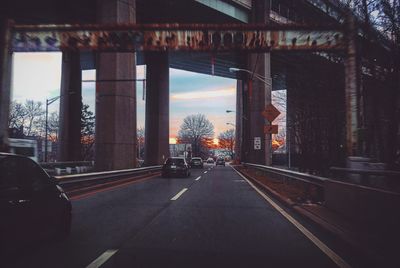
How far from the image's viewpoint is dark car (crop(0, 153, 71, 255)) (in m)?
5.95

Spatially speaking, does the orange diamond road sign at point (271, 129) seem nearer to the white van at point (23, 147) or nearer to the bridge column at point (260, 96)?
the white van at point (23, 147)

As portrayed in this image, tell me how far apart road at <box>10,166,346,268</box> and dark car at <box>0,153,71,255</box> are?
0.29 m

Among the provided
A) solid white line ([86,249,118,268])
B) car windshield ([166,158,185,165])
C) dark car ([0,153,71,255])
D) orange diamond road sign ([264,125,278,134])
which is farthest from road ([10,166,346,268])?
car windshield ([166,158,185,165])

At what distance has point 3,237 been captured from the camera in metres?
5.79

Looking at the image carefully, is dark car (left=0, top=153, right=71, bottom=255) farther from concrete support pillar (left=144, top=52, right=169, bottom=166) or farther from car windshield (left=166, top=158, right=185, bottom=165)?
concrete support pillar (left=144, top=52, right=169, bottom=166)

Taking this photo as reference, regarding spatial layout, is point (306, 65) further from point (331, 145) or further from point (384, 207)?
point (384, 207)

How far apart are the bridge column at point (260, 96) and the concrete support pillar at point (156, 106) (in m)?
9.74

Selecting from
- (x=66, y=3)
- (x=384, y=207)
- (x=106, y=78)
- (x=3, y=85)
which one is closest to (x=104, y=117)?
(x=106, y=78)

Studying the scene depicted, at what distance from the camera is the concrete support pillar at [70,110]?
47781mm

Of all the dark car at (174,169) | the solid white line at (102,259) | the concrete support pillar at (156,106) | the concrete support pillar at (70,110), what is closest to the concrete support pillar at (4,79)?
the solid white line at (102,259)

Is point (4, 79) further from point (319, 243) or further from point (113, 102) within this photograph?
point (113, 102)

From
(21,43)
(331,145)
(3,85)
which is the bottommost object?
(331,145)

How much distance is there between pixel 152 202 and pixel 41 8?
30645mm

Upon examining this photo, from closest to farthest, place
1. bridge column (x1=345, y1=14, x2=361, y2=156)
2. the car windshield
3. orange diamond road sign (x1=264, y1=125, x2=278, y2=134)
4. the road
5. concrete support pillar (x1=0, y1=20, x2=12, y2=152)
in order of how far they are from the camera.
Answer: the road < bridge column (x1=345, y1=14, x2=361, y2=156) < concrete support pillar (x1=0, y1=20, x2=12, y2=152) < orange diamond road sign (x1=264, y1=125, x2=278, y2=134) < the car windshield
